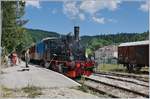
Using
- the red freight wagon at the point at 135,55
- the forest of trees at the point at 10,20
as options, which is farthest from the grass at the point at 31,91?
the red freight wagon at the point at 135,55

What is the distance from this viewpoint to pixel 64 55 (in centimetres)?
2450

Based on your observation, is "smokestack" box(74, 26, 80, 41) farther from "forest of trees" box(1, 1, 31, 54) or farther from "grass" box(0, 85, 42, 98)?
"grass" box(0, 85, 42, 98)

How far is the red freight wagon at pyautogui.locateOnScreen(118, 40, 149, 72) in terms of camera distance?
32653 mm

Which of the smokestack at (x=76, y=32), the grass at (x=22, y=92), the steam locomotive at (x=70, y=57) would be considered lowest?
the grass at (x=22, y=92)

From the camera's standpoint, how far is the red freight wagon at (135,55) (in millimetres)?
32653

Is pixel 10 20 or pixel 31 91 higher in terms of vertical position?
pixel 10 20

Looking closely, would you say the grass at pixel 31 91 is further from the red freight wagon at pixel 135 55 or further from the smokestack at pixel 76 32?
the red freight wagon at pixel 135 55

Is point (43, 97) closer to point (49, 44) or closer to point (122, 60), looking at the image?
point (49, 44)

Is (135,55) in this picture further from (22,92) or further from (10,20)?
(22,92)

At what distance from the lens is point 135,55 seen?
34469 mm

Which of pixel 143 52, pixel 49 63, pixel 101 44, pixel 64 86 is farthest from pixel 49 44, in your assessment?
pixel 101 44

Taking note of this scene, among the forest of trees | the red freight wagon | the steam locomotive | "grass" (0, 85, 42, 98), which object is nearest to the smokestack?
the steam locomotive

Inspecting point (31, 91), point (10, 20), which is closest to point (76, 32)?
point (10, 20)

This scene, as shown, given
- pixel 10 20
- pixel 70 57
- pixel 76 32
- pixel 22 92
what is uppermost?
pixel 10 20
